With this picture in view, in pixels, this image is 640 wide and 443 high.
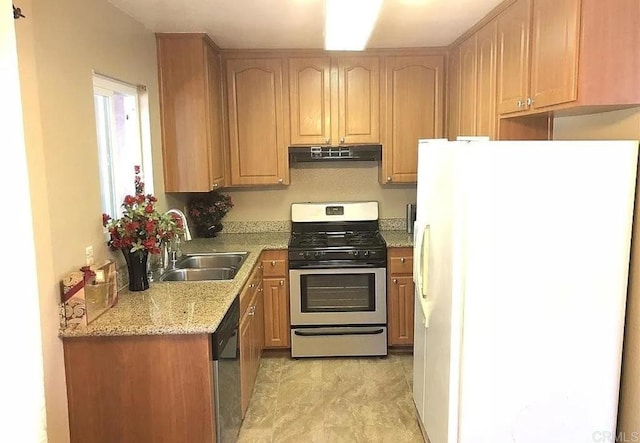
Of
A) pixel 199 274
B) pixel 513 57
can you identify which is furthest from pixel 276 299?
pixel 513 57

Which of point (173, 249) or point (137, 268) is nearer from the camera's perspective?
point (137, 268)

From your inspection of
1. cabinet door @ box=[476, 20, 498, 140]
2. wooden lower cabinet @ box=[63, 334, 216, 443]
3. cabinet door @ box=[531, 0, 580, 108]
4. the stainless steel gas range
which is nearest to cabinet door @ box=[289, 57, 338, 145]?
the stainless steel gas range

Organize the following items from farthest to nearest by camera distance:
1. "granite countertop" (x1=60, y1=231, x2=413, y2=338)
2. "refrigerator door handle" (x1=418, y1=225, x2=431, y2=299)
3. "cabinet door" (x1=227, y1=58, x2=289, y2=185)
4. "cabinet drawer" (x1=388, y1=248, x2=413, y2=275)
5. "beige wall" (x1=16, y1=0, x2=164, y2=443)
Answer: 1. "cabinet door" (x1=227, y1=58, x2=289, y2=185)
2. "cabinet drawer" (x1=388, y1=248, x2=413, y2=275)
3. "refrigerator door handle" (x1=418, y1=225, x2=431, y2=299)
4. "granite countertop" (x1=60, y1=231, x2=413, y2=338)
5. "beige wall" (x1=16, y1=0, x2=164, y2=443)

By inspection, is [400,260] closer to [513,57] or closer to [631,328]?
[513,57]

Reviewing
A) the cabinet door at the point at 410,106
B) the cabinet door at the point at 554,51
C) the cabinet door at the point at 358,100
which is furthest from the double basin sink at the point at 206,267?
the cabinet door at the point at 554,51

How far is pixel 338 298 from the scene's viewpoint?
13.2 feet

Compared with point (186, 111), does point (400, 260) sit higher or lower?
lower

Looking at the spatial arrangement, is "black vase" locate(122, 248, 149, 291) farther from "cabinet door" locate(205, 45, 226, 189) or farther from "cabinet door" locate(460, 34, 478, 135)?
"cabinet door" locate(460, 34, 478, 135)

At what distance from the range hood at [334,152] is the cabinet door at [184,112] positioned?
32.8 inches

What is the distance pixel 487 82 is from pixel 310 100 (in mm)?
1481

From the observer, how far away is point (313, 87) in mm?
4188

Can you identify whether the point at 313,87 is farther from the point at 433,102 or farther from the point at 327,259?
the point at 327,259

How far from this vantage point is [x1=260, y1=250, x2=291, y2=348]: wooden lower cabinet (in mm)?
4027

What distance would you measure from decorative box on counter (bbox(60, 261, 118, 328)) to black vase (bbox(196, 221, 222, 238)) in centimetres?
193
